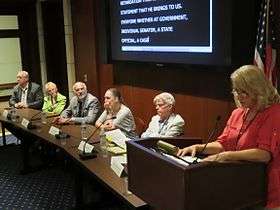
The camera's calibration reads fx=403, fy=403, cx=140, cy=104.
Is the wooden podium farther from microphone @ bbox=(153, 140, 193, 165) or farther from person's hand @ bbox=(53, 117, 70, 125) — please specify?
person's hand @ bbox=(53, 117, 70, 125)

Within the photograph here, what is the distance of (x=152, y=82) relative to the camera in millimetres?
4492

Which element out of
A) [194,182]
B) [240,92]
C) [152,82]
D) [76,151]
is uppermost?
[240,92]

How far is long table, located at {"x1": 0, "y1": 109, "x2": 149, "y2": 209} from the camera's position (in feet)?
7.61

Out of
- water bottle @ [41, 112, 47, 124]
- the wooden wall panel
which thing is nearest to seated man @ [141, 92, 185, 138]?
water bottle @ [41, 112, 47, 124]

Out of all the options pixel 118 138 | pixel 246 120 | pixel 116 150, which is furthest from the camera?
pixel 118 138

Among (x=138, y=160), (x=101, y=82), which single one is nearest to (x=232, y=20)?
(x=138, y=160)

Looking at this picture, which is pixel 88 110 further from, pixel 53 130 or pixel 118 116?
pixel 118 116

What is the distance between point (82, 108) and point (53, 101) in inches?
32.1

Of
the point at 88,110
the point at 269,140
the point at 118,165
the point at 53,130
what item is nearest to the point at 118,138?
the point at 118,165

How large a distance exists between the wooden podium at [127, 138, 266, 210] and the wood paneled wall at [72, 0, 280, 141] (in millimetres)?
1625

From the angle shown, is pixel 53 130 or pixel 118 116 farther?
pixel 53 130

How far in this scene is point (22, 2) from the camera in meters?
6.85

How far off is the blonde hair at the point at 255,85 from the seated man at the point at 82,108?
2.76 m

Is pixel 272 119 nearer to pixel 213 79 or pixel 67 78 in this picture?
pixel 213 79
